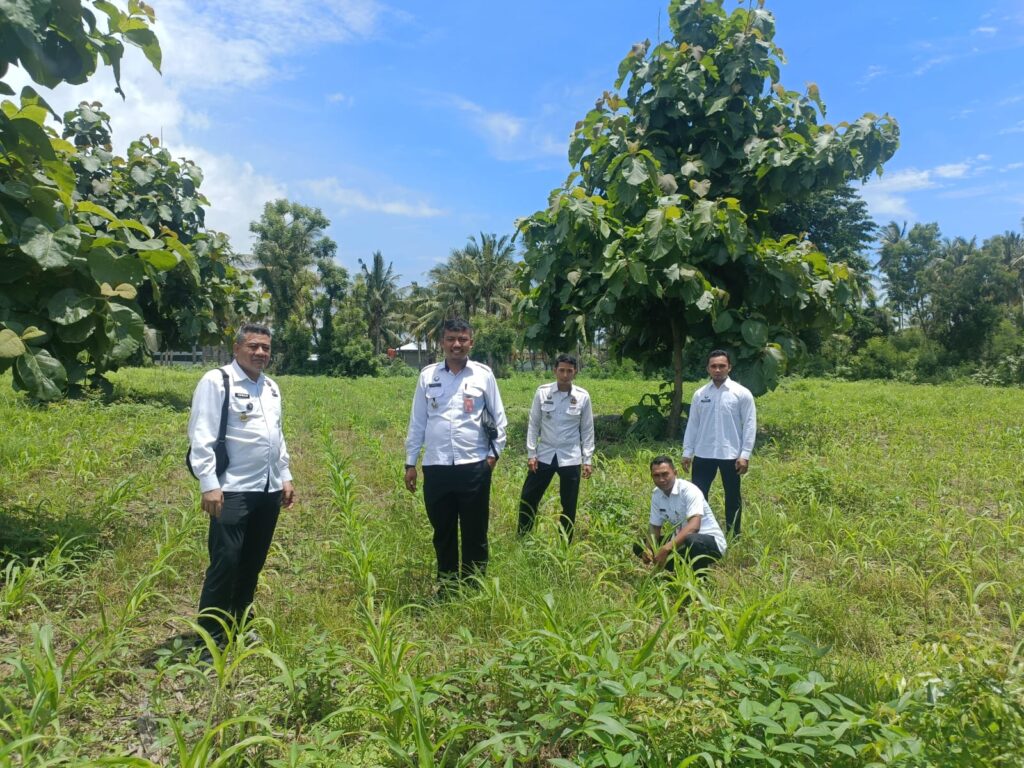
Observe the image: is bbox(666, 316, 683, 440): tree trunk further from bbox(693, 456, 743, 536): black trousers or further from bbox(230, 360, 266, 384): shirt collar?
bbox(230, 360, 266, 384): shirt collar

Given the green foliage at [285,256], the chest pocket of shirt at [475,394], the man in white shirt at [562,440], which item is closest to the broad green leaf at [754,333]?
the man in white shirt at [562,440]

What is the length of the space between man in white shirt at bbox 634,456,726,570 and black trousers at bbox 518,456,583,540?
0.68 metres

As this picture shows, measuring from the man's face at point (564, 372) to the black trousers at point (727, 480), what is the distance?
49.1 inches

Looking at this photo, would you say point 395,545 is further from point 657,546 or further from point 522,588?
point 657,546

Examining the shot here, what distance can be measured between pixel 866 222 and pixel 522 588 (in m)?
33.6

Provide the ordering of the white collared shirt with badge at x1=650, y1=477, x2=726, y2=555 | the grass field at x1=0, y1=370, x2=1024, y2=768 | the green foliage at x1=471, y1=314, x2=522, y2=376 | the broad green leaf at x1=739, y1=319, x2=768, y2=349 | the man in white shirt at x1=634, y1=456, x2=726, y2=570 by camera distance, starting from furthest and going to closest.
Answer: the green foliage at x1=471, y1=314, x2=522, y2=376 < the broad green leaf at x1=739, y1=319, x2=768, y2=349 < the white collared shirt with badge at x1=650, y1=477, x2=726, y2=555 < the man in white shirt at x1=634, y1=456, x2=726, y2=570 < the grass field at x1=0, y1=370, x2=1024, y2=768

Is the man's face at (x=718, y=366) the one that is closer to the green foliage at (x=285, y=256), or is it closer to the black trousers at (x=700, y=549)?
the black trousers at (x=700, y=549)

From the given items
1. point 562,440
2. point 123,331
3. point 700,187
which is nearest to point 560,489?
point 562,440

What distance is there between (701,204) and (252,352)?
6.24 meters

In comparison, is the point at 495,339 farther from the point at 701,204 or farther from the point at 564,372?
the point at 564,372

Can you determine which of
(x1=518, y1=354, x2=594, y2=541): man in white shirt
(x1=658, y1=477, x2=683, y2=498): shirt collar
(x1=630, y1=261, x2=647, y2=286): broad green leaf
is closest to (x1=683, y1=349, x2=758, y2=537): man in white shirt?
(x1=658, y1=477, x2=683, y2=498): shirt collar

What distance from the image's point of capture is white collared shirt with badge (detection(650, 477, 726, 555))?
4.33 metres

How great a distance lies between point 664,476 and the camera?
14.2ft

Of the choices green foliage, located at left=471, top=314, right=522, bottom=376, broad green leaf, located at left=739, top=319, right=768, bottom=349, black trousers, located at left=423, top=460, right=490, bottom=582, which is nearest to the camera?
black trousers, located at left=423, top=460, right=490, bottom=582
